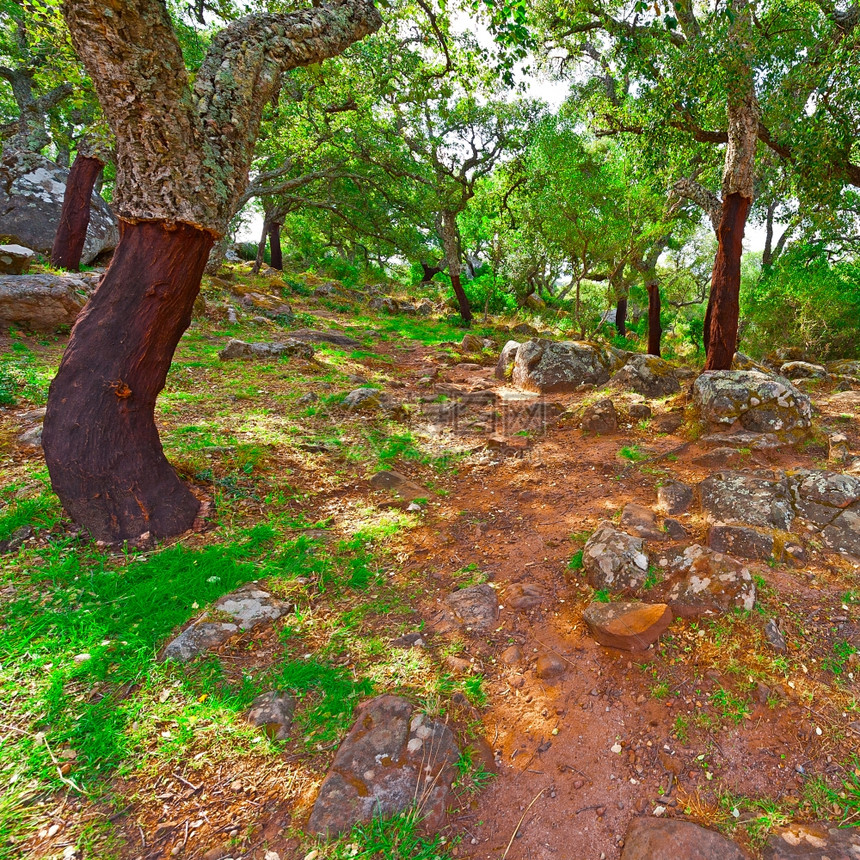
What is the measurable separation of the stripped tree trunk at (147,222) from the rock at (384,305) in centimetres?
1465

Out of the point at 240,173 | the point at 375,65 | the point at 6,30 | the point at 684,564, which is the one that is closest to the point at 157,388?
the point at 240,173

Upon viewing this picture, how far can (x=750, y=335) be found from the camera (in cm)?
1523

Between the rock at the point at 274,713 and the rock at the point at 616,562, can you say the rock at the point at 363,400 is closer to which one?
the rock at the point at 616,562

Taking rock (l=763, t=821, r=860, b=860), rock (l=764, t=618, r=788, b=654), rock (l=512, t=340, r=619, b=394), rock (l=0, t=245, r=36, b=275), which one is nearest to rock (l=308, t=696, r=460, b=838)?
rock (l=763, t=821, r=860, b=860)

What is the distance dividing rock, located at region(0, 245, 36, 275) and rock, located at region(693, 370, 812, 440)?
12.7 metres

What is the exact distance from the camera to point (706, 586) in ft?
9.97

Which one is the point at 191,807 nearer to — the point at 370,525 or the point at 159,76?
the point at 370,525

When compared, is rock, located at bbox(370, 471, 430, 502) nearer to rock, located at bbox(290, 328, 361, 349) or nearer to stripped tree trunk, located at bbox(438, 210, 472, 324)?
rock, located at bbox(290, 328, 361, 349)

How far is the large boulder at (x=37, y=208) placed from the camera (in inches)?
436

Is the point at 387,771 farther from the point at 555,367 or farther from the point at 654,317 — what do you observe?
the point at 654,317

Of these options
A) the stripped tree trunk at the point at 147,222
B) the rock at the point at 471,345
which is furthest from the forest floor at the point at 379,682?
the rock at the point at 471,345

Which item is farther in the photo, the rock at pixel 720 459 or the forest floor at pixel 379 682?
the rock at pixel 720 459

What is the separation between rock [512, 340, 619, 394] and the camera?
9078mm

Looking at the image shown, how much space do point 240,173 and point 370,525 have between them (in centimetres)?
351
